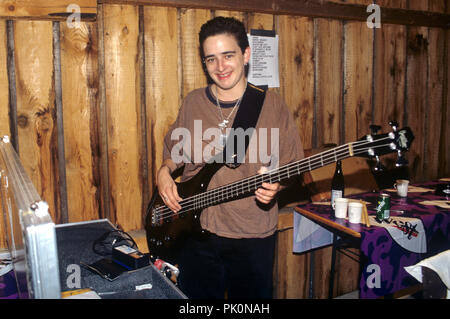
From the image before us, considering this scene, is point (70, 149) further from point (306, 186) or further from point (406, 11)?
point (406, 11)

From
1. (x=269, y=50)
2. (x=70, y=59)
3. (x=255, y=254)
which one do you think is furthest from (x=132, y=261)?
(x=269, y=50)

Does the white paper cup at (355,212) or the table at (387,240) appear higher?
the white paper cup at (355,212)

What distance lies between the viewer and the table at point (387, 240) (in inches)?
77.2

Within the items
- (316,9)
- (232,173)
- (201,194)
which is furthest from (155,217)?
(316,9)

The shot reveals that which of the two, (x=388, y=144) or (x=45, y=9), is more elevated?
(x=45, y=9)

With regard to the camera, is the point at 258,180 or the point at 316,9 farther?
the point at 316,9

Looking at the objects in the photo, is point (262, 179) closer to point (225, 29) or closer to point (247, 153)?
point (247, 153)

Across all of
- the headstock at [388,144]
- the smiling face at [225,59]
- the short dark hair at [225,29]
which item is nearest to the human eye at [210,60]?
the smiling face at [225,59]

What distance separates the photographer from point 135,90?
2314 millimetres

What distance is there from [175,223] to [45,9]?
1411 millimetres

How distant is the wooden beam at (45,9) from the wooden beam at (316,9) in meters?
0.14

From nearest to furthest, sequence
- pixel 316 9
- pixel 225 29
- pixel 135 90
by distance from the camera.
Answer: pixel 225 29
pixel 135 90
pixel 316 9
